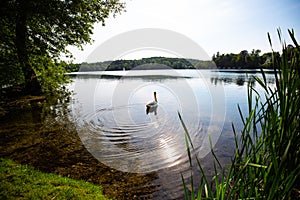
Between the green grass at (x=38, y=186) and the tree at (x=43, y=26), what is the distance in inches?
335

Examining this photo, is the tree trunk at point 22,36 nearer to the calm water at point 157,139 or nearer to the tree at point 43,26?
the tree at point 43,26

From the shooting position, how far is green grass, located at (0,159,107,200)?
14.6ft

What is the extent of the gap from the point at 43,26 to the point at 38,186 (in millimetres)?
14408

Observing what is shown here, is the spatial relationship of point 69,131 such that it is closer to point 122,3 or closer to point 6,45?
point 6,45

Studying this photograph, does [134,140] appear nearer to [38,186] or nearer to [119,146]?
[119,146]

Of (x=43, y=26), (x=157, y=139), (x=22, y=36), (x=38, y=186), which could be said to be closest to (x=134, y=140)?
(x=157, y=139)

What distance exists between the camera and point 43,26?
1520 centimetres

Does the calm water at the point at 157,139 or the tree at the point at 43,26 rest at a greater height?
the tree at the point at 43,26

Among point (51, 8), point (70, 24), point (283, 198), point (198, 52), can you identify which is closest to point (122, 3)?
point (70, 24)

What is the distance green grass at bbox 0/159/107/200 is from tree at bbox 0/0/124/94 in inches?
335

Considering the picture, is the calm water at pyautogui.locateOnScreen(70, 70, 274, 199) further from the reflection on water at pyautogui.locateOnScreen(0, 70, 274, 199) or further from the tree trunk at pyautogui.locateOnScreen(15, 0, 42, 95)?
the tree trunk at pyautogui.locateOnScreen(15, 0, 42, 95)

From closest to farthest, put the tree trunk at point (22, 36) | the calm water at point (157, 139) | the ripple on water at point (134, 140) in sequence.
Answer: the calm water at point (157, 139), the ripple on water at point (134, 140), the tree trunk at point (22, 36)

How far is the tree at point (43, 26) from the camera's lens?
10.7 m

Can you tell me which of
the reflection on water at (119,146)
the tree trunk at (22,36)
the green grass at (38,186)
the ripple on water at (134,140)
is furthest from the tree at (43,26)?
the green grass at (38,186)
